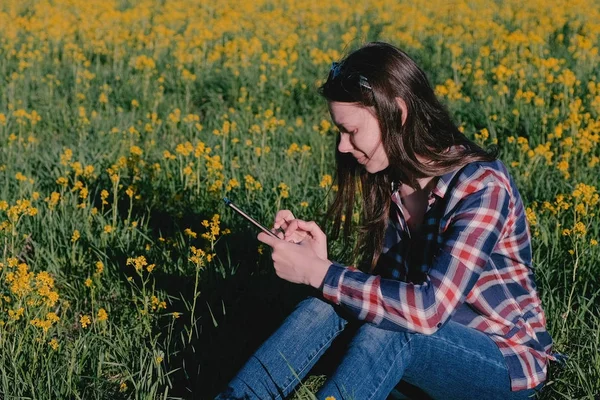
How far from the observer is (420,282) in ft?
7.60

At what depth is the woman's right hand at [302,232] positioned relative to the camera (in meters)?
2.62

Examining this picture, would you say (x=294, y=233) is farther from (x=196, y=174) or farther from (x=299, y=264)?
(x=196, y=174)

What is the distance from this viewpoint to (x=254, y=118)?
5.34m

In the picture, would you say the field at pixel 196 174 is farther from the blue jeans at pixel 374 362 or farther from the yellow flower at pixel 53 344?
the blue jeans at pixel 374 362

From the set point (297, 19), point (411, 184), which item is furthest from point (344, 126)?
point (297, 19)

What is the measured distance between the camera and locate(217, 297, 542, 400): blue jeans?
2.17 m

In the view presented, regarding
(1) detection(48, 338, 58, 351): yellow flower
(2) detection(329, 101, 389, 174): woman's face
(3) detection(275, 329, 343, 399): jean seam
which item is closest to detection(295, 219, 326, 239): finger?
(2) detection(329, 101, 389, 174): woman's face

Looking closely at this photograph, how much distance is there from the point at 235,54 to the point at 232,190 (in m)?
2.83

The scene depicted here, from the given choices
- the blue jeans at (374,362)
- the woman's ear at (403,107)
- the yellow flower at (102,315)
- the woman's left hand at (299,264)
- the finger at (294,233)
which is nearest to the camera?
the blue jeans at (374,362)

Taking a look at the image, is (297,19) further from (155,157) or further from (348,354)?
(348,354)

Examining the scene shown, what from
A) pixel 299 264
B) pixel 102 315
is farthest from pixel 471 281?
pixel 102 315

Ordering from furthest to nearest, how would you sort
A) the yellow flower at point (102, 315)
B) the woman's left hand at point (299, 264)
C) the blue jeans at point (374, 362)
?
the yellow flower at point (102, 315) → the woman's left hand at point (299, 264) → the blue jeans at point (374, 362)

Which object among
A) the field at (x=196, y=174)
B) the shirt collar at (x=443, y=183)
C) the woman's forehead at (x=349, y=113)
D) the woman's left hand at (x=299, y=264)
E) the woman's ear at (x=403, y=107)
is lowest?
the field at (x=196, y=174)

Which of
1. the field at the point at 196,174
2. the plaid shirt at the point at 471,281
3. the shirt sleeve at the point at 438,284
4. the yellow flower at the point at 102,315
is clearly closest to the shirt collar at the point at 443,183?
the plaid shirt at the point at 471,281
